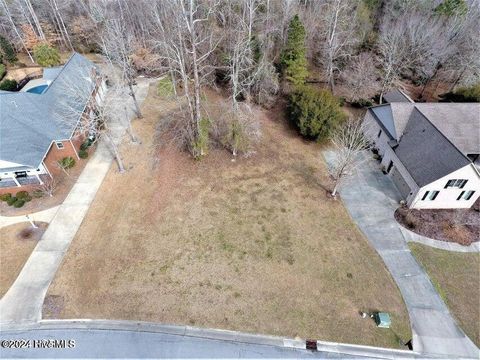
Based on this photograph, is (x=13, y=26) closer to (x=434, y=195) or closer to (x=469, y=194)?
(x=434, y=195)

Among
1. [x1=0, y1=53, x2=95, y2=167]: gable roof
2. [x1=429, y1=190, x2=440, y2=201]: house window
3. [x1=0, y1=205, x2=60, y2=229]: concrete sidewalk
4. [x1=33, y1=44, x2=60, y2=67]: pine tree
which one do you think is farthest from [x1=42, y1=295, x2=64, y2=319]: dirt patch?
[x1=33, y1=44, x2=60, y2=67]: pine tree

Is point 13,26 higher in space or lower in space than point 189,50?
lower

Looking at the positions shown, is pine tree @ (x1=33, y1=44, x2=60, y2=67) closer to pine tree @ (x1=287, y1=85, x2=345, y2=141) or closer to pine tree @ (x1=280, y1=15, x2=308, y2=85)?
pine tree @ (x1=280, y1=15, x2=308, y2=85)

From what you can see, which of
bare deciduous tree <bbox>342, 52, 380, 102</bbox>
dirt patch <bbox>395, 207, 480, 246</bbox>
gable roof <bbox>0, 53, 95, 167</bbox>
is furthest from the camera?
bare deciduous tree <bbox>342, 52, 380, 102</bbox>

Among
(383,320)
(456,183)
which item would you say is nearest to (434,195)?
(456,183)

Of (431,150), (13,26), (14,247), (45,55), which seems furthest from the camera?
(13,26)

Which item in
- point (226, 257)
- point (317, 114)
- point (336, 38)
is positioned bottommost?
point (226, 257)

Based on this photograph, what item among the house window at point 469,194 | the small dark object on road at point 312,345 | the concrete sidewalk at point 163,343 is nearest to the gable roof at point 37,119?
the concrete sidewalk at point 163,343
